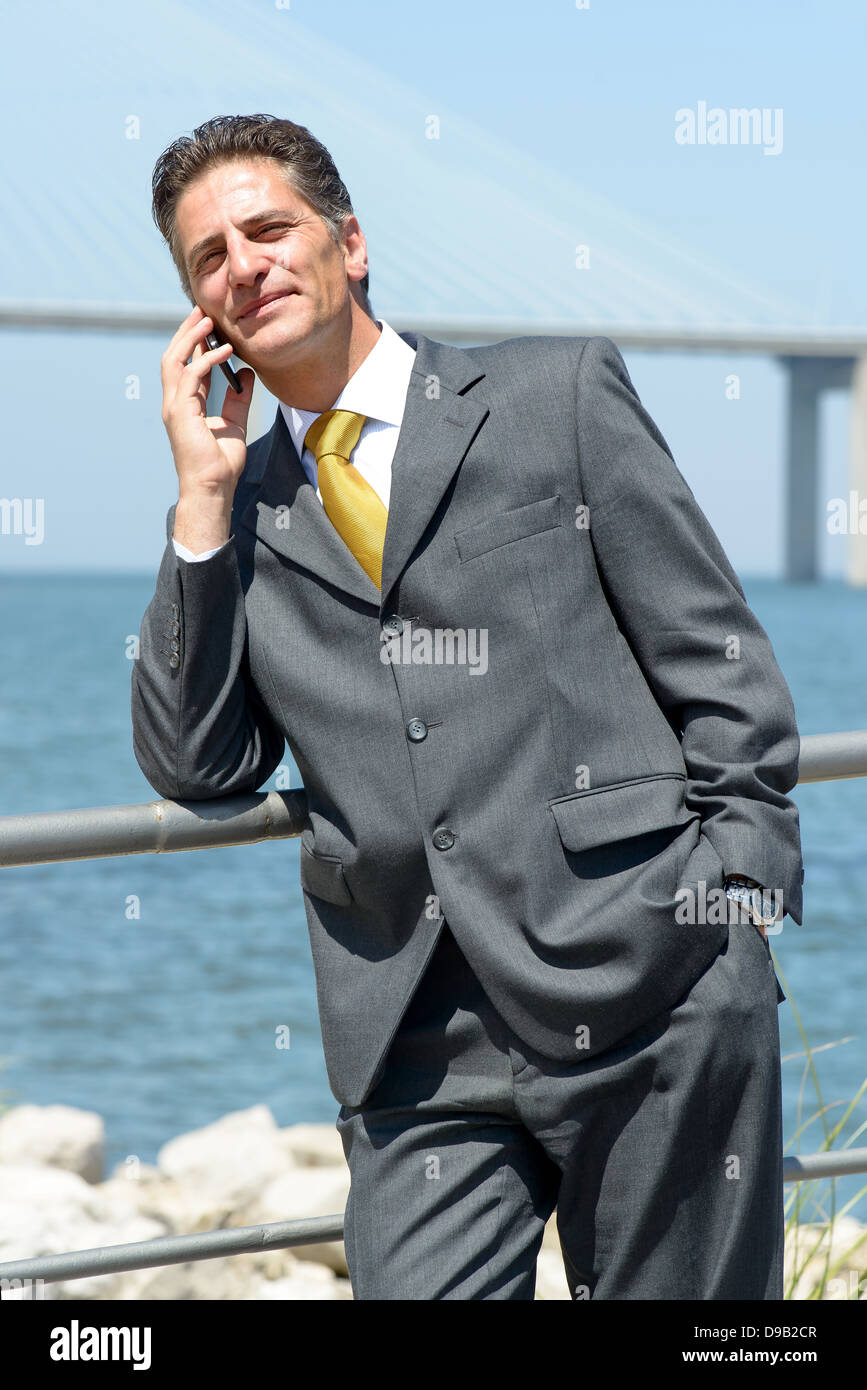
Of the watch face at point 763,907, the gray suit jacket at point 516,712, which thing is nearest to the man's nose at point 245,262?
the gray suit jacket at point 516,712

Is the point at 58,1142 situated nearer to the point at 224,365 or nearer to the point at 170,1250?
the point at 170,1250

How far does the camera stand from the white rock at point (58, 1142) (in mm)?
6289

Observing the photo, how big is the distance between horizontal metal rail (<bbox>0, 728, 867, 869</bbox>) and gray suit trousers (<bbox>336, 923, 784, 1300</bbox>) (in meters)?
0.28

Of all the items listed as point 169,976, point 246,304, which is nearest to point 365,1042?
point 246,304

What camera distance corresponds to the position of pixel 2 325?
2202 cm

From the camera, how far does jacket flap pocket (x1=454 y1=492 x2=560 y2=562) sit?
1666 mm

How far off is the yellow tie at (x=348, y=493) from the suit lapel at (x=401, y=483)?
0.05 ft

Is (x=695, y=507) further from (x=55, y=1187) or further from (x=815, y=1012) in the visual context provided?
(x=815, y=1012)

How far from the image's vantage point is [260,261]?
1.73 m

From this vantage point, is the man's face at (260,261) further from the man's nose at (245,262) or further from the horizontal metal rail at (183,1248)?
the horizontal metal rail at (183,1248)

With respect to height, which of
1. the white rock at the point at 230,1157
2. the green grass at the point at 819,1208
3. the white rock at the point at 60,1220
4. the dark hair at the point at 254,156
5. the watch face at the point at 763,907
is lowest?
the white rock at the point at 230,1157

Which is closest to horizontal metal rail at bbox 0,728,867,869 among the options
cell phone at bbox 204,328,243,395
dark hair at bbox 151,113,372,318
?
cell phone at bbox 204,328,243,395

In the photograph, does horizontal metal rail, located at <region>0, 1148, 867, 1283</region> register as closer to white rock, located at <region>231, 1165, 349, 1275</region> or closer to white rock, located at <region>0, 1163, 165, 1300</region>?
white rock, located at <region>0, 1163, 165, 1300</region>
